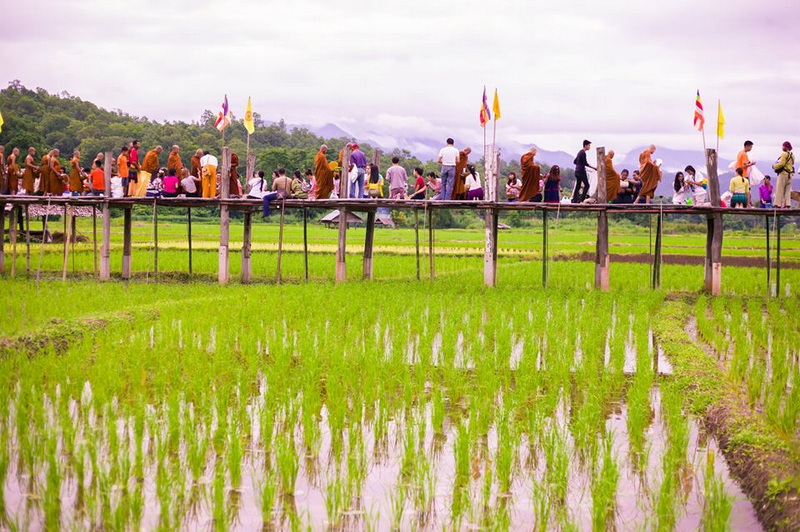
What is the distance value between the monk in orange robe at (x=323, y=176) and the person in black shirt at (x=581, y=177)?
15.8 feet

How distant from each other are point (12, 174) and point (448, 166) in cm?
928

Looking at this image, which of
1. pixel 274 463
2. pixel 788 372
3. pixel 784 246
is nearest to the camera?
pixel 274 463

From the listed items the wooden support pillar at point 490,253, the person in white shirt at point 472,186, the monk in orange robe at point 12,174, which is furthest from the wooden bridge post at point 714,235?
the monk in orange robe at point 12,174

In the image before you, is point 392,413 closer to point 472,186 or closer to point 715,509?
point 715,509

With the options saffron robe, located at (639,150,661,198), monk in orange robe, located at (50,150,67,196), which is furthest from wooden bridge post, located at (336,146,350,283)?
monk in orange robe, located at (50,150,67,196)

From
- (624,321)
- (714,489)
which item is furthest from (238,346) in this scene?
(714,489)

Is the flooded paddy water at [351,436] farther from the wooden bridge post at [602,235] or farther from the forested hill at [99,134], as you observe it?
the forested hill at [99,134]

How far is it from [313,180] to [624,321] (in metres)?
8.47

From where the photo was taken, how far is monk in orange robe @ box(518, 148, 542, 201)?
57.5 feet

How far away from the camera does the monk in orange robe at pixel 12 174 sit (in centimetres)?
1969

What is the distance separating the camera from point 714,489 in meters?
5.79

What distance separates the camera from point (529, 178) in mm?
17703

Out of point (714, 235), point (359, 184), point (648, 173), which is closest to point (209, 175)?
point (359, 184)

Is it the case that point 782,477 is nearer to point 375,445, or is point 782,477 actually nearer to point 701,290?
point 375,445
